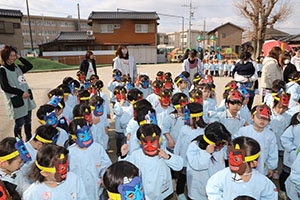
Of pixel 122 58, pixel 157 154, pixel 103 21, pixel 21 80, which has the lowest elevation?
pixel 157 154

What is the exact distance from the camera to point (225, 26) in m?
53.2

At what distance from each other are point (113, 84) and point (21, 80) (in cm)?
273

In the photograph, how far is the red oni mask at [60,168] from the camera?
7.23 feet

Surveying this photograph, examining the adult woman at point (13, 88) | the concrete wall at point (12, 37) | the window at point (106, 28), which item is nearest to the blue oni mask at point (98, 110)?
the adult woman at point (13, 88)

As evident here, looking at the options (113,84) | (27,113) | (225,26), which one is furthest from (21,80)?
A: (225,26)

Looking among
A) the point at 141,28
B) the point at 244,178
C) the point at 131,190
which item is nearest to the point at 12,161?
the point at 131,190

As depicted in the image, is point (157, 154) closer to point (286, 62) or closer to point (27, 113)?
point (27, 113)

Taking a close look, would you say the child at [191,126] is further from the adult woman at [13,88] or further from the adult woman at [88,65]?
the adult woman at [88,65]

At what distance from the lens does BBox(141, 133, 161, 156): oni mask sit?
248 cm

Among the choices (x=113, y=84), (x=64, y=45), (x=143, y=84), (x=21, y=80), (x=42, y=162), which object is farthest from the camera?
(x=64, y=45)

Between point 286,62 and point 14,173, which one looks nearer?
point 14,173

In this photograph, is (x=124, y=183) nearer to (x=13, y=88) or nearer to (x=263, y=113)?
(x=263, y=113)

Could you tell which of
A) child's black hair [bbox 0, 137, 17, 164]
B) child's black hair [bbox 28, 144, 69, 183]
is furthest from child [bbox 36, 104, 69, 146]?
child's black hair [bbox 28, 144, 69, 183]

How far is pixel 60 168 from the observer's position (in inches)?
87.4
